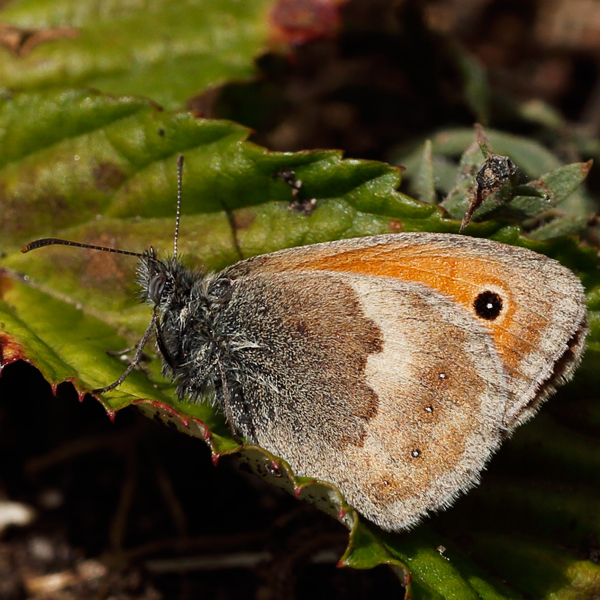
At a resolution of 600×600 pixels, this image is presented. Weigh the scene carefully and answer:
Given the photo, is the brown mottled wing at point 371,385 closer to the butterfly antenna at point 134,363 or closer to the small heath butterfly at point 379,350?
the small heath butterfly at point 379,350

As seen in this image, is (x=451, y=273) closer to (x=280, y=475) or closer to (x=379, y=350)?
(x=379, y=350)

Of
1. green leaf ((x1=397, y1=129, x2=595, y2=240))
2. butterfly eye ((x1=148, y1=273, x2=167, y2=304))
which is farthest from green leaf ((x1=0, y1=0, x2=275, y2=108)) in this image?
butterfly eye ((x1=148, y1=273, x2=167, y2=304))

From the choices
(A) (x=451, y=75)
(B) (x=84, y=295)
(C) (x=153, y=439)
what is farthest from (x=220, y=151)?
(A) (x=451, y=75)

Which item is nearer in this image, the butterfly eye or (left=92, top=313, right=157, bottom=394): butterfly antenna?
(left=92, top=313, right=157, bottom=394): butterfly antenna

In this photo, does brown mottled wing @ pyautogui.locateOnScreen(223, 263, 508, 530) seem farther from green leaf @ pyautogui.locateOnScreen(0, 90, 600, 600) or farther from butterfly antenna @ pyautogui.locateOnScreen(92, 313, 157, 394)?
butterfly antenna @ pyautogui.locateOnScreen(92, 313, 157, 394)

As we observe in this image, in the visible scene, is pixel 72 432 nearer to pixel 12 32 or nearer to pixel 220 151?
pixel 220 151

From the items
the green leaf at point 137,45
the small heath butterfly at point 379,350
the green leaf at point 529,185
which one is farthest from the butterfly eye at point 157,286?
the green leaf at point 137,45

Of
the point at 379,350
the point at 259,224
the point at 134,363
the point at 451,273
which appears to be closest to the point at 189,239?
the point at 259,224
